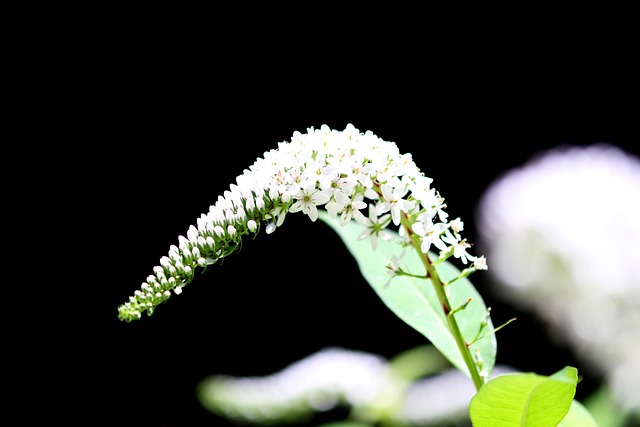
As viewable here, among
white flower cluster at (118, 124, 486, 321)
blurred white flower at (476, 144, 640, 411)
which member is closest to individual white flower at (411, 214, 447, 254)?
white flower cluster at (118, 124, 486, 321)

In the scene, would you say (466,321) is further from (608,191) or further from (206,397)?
(206,397)

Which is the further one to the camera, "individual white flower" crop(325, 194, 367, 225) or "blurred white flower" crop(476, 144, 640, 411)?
"blurred white flower" crop(476, 144, 640, 411)

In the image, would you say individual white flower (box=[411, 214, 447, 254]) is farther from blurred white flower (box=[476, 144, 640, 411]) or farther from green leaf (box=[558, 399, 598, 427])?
blurred white flower (box=[476, 144, 640, 411])

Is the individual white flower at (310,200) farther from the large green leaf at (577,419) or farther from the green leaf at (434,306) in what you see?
the large green leaf at (577,419)

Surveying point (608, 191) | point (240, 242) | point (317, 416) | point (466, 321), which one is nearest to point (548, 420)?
point (466, 321)

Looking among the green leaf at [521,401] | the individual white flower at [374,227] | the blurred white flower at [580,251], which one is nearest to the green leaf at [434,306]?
the individual white flower at [374,227]

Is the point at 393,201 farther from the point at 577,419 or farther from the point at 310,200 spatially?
the point at 577,419
